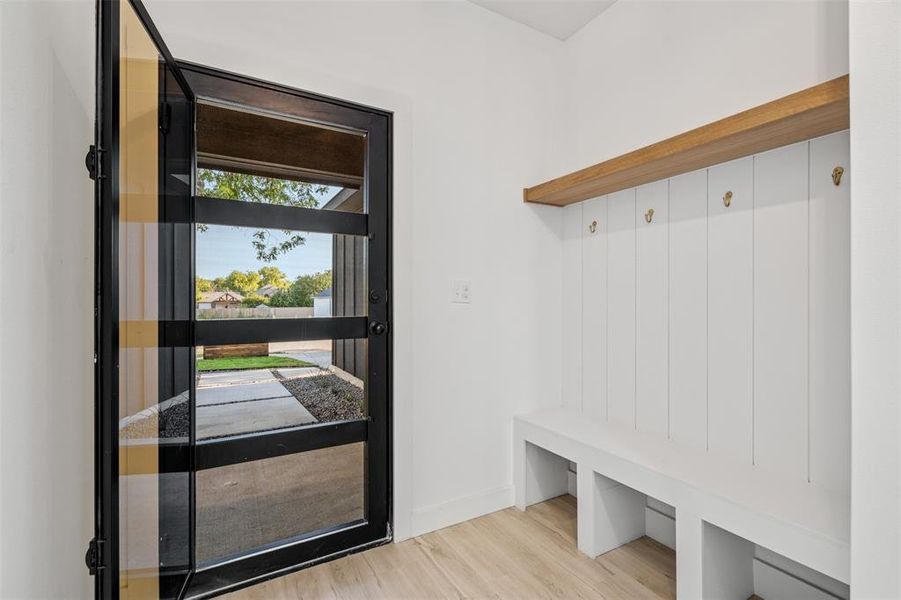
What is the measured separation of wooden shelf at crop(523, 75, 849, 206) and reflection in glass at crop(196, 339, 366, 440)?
1.33 metres

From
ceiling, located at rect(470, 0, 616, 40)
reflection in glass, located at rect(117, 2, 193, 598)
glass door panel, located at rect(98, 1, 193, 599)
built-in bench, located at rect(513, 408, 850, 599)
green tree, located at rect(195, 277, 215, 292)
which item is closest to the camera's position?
glass door panel, located at rect(98, 1, 193, 599)

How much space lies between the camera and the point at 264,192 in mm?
1802

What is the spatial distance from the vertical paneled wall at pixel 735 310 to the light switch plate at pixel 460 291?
2.28 feet

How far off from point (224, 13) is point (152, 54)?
1.56 ft

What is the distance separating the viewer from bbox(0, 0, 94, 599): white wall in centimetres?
94

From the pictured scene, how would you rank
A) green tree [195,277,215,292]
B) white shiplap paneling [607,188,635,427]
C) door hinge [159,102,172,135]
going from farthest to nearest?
white shiplap paneling [607,188,635,427] < green tree [195,277,215,292] < door hinge [159,102,172,135]

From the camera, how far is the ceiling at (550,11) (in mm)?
2279

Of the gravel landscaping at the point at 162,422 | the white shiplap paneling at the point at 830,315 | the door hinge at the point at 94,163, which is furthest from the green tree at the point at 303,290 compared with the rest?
the white shiplap paneling at the point at 830,315

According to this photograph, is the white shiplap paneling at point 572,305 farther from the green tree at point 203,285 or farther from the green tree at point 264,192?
the green tree at point 203,285

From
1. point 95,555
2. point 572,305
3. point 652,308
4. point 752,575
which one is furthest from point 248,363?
point 752,575

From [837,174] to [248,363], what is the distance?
87.5 inches

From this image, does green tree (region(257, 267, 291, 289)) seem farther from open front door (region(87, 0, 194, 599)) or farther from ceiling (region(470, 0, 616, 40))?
ceiling (region(470, 0, 616, 40))

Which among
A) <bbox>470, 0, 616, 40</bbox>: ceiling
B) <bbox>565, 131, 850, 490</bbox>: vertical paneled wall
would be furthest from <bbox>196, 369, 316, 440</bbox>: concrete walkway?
<bbox>470, 0, 616, 40</bbox>: ceiling

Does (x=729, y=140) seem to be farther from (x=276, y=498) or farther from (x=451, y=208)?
(x=276, y=498)
